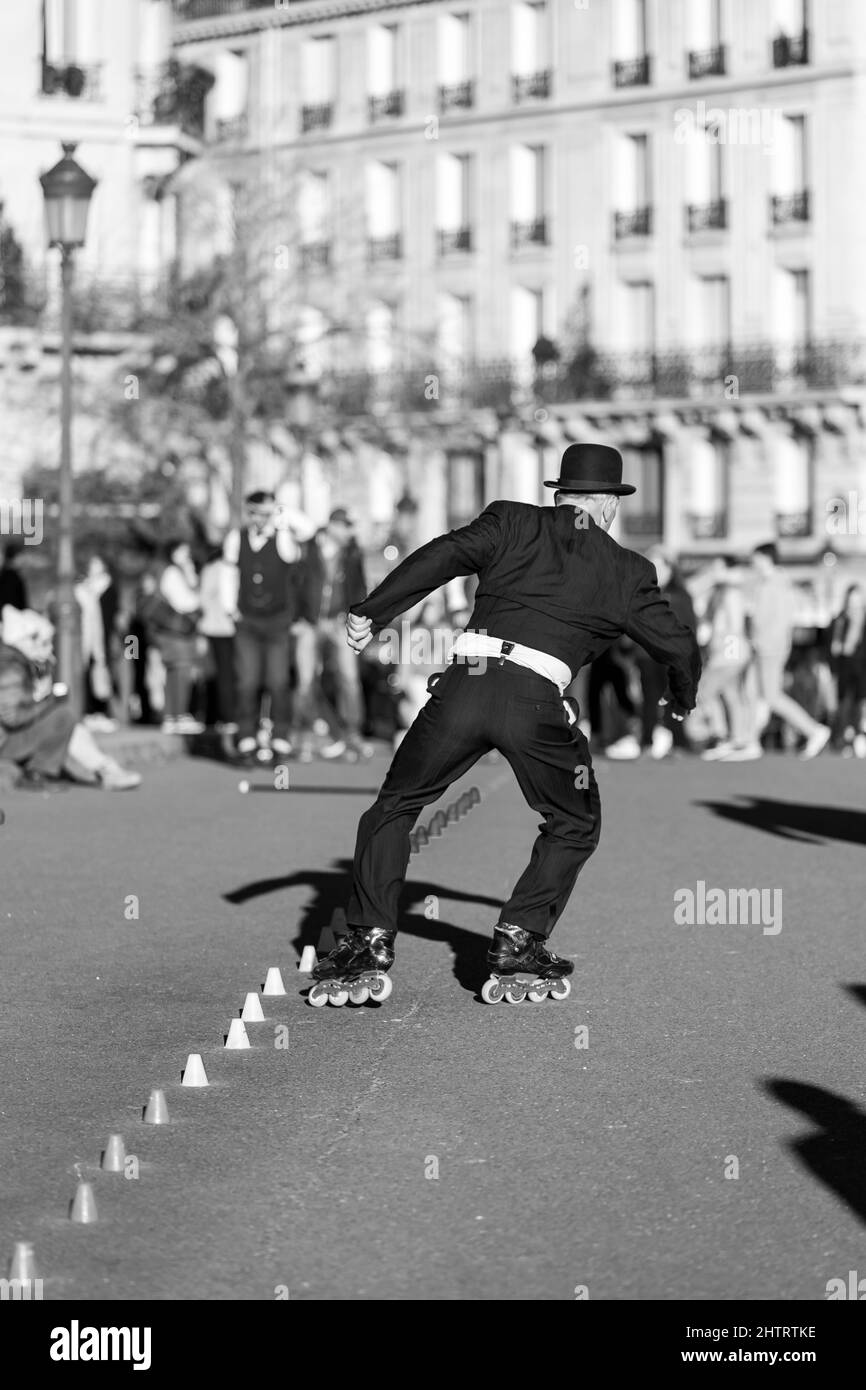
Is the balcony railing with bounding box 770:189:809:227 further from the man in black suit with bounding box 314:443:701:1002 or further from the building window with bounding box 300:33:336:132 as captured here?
the man in black suit with bounding box 314:443:701:1002

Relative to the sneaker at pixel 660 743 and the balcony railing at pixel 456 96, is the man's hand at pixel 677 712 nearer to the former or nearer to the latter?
the sneaker at pixel 660 743

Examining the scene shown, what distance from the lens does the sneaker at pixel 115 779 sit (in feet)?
56.1

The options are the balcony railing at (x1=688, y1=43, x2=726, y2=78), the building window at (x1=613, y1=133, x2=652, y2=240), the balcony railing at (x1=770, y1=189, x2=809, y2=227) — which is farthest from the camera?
the building window at (x1=613, y1=133, x2=652, y2=240)

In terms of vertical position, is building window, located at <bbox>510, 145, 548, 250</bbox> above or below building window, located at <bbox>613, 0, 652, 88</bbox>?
below

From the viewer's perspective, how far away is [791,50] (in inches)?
2055

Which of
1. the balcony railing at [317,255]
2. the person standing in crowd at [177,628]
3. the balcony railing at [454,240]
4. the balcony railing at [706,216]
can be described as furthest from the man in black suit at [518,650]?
the balcony railing at [454,240]

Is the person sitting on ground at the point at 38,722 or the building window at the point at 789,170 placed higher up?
the building window at the point at 789,170

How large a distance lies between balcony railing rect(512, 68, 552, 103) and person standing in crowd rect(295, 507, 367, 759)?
36.3 m

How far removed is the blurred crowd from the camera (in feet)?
59.4

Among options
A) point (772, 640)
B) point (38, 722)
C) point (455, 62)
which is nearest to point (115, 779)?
point (38, 722)

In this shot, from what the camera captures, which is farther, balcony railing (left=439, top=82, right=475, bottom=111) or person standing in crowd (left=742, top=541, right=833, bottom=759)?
balcony railing (left=439, top=82, right=475, bottom=111)

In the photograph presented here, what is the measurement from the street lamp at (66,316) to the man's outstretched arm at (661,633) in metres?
12.5

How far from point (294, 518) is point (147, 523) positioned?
78.9 ft

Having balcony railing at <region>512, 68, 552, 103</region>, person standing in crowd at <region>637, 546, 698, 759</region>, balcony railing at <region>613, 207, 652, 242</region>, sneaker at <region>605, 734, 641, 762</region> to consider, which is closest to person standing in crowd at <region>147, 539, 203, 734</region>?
sneaker at <region>605, 734, 641, 762</region>
